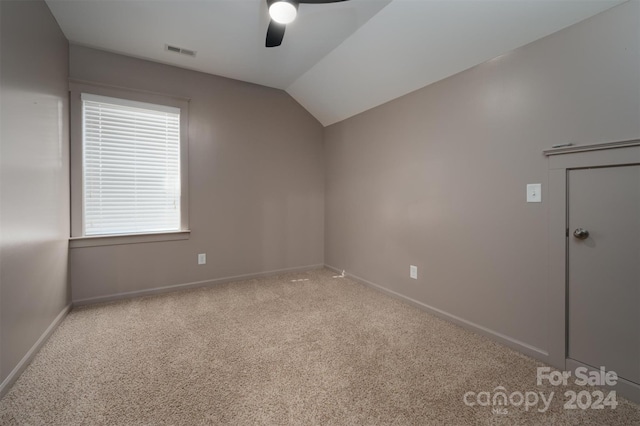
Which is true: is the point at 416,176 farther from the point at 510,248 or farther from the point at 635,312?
the point at 635,312

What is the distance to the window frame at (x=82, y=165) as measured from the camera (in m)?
2.66

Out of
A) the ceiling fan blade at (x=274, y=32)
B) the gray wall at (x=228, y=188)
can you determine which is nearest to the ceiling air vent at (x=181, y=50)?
the gray wall at (x=228, y=188)

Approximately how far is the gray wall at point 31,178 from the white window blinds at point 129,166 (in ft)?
0.83

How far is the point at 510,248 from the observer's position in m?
2.04

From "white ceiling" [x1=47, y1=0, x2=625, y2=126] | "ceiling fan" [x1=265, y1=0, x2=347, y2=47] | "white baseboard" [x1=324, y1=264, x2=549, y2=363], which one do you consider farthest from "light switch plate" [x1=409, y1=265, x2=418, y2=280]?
"ceiling fan" [x1=265, y1=0, x2=347, y2=47]

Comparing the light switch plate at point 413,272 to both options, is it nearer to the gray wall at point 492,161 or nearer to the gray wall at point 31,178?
the gray wall at point 492,161

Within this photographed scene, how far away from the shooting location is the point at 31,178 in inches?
73.6

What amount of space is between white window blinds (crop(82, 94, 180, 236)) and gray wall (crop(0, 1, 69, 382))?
0.83 feet

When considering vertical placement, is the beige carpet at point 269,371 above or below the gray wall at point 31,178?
below

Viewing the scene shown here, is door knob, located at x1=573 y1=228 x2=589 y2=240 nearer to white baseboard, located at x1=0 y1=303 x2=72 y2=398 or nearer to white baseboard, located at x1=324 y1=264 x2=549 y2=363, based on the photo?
white baseboard, located at x1=324 y1=264 x2=549 y2=363

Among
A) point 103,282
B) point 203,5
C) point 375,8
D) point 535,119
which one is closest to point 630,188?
point 535,119

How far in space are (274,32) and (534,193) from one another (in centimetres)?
219

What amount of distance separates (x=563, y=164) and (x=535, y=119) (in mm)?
368

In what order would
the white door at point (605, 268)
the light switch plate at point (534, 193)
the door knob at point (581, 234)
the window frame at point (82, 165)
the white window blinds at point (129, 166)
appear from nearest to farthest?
the white door at point (605, 268) < the door knob at point (581, 234) < the light switch plate at point (534, 193) < the window frame at point (82, 165) < the white window blinds at point (129, 166)
